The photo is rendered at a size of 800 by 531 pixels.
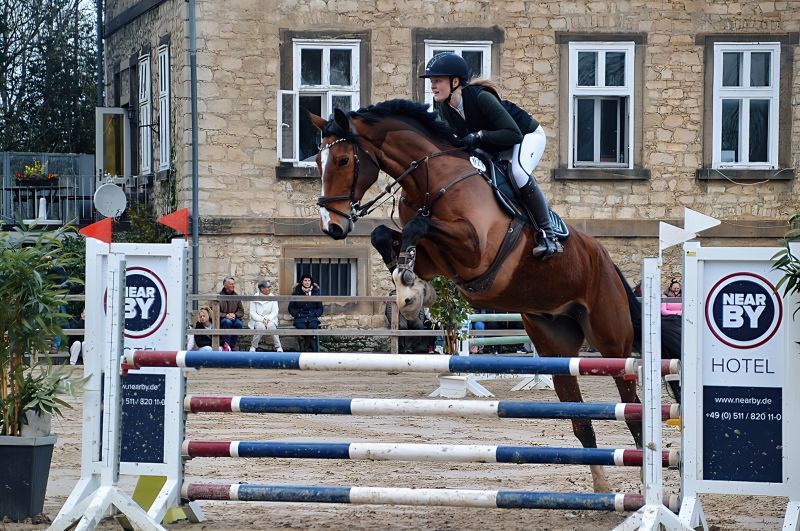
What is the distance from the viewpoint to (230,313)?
13.2 meters

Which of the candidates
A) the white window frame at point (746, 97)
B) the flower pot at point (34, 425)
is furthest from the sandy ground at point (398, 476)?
the white window frame at point (746, 97)

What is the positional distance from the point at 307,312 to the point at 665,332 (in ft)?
27.2

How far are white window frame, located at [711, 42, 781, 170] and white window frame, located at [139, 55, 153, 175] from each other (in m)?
8.22

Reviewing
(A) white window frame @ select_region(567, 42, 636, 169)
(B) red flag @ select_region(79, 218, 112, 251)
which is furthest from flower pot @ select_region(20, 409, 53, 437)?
(A) white window frame @ select_region(567, 42, 636, 169)

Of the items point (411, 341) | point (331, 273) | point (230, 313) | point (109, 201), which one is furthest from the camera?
point (331, 273)

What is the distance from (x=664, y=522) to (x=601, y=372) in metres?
0.62

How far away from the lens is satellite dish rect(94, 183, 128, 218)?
41.1 ft

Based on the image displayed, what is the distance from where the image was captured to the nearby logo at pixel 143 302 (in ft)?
14.5

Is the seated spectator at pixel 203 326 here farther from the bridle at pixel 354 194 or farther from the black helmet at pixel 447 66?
the black helmet at pixel 447 66

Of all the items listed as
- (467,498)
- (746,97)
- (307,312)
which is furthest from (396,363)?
(746,97)

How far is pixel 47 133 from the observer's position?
79.7ft

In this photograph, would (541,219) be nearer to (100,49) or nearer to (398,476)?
(398,476)

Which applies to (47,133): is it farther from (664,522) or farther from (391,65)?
(664,522)

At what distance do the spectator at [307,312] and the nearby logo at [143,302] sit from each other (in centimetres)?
897
